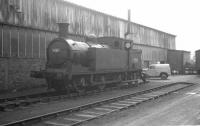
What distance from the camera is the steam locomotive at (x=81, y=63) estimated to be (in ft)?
44.1

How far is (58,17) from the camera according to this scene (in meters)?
20.3

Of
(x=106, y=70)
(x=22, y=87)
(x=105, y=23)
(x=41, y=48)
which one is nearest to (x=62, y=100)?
(x=106, y=70)

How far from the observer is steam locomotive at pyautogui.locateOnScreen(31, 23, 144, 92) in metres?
13.4

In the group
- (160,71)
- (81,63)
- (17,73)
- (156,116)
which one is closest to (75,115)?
(156,116)

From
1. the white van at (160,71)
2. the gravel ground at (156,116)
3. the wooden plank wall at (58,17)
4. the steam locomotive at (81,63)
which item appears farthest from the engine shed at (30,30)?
the white van at (160,71)

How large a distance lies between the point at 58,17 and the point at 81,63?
7.02 meters

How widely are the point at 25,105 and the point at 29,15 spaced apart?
28.7 ft

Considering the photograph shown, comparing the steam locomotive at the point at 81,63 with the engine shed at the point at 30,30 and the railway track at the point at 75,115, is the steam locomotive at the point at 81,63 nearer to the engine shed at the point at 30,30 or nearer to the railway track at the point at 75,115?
the engine shed at the point at 30,30

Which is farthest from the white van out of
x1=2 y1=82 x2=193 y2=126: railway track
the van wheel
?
x1=2 y1=82 x2=193 y2=126: railway track

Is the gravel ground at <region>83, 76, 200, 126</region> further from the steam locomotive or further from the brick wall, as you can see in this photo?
the brick wall

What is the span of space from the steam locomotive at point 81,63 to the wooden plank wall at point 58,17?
395cm

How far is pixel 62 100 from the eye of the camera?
12.0 metres

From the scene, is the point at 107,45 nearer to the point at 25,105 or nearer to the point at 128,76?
the point at 128,76

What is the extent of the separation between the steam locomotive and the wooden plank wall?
13.0 ft
